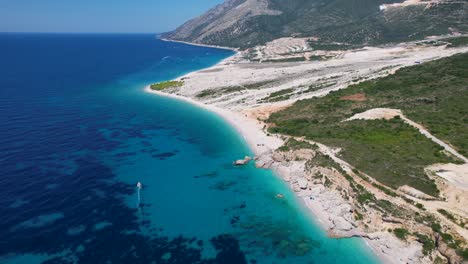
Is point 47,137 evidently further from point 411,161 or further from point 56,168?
point 411,161

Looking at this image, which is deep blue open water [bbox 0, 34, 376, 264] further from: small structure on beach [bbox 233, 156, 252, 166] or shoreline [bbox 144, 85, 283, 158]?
shoreline [bbox 144, 85, 283, 158]

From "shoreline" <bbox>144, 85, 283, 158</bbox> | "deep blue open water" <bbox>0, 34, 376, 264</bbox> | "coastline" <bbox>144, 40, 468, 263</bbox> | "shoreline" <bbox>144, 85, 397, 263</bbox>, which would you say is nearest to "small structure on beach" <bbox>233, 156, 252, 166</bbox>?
"deep blue open water" <bbox>0, 34, 376, 264</bbox>

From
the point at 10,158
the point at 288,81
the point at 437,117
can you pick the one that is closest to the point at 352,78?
the point at 288,81

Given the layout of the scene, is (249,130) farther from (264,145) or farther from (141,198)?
(141,198)

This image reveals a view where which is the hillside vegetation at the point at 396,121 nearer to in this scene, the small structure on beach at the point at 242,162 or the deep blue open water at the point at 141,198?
the deep blue open water at the point at 141,198

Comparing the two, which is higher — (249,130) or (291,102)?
(291,102)

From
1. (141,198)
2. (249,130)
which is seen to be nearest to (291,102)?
(249,130)
